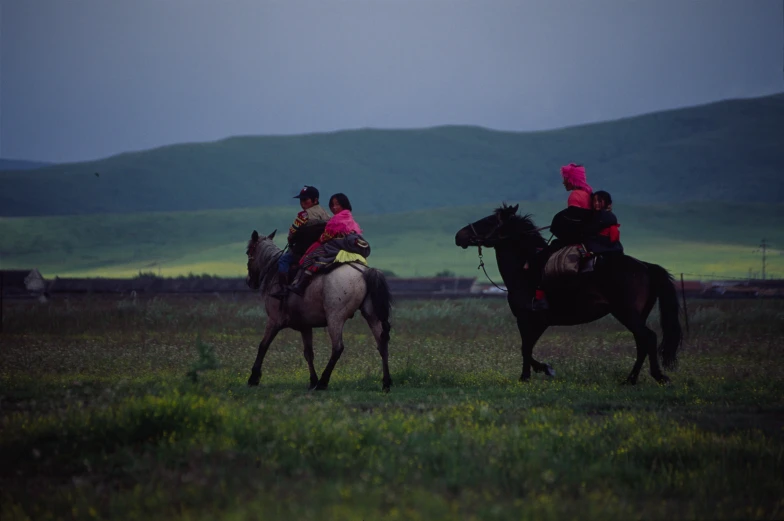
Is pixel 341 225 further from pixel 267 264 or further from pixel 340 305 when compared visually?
pixel 267 264

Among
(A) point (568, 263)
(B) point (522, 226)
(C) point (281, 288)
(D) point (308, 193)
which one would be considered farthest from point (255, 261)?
(A) point (568, 263)

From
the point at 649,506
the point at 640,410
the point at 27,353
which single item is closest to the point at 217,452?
the point at 649,506

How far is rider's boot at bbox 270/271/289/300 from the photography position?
14344 mm

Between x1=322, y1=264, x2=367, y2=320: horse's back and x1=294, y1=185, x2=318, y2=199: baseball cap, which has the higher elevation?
x1=294, y1=185, x2=318, y2=199: baseball cap

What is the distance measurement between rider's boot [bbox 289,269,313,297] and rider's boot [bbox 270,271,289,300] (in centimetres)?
32

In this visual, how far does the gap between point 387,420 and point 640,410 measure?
326 centimetres

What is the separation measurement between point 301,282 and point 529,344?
392 cm

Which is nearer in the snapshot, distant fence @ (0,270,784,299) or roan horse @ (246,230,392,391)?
roan horse @ (246,230,392,391)

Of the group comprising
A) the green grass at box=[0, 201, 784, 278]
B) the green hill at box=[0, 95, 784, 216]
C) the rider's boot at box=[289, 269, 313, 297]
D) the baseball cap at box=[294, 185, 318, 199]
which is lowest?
the rider's boot at box=[289, 269, 313, 297]

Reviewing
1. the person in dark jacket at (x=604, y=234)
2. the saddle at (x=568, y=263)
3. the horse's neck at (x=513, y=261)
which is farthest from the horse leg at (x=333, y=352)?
the person in dark jacket at (x=604, y=234)

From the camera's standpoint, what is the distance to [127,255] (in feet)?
382

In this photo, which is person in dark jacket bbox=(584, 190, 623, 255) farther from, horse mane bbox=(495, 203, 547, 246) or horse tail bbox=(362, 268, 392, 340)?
horse tail bbox=(362, 268, 392, 340)

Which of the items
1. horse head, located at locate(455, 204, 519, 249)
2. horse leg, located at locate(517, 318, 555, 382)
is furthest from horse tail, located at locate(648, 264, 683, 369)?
horse head, located at locate(455, 204, 519, 249)

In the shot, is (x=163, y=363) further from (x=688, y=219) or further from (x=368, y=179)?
(x=368, y=179)
